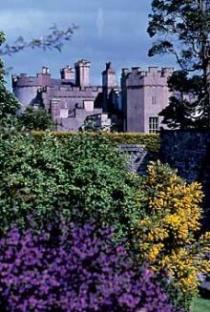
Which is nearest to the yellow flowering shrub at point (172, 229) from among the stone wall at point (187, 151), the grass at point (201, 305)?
the grass at point (201, 305)

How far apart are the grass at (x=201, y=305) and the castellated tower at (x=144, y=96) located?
4688 cm

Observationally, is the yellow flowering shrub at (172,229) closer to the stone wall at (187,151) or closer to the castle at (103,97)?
the stone wall at (187,151)

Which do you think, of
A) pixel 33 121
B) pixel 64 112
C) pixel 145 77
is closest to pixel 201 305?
pixel 33 121

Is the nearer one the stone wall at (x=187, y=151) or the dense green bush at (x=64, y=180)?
the dense green bush at (x=64, y=180)

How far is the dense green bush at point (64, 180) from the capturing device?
7.61 metres

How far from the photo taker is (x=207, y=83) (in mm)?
32688

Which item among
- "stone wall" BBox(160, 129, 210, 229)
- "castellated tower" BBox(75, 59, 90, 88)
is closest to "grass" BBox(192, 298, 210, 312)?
"stone wall" BBox(160, 129, 210, 229)

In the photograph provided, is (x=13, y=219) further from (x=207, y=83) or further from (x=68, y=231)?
(x=207, y=83)

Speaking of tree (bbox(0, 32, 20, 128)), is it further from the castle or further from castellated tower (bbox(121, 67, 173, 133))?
castellated tower (bbox(121, 67, 173, 133))

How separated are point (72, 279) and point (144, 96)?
2144 inches

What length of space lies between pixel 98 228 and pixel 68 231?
26 centimetres

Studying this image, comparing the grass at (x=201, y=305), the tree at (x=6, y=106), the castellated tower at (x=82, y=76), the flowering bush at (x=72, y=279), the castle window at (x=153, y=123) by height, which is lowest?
the grass at (x=201, y=305)

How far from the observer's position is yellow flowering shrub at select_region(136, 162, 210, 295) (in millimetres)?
9258

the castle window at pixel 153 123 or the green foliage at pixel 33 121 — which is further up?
the green foliage at pixel 33 121
